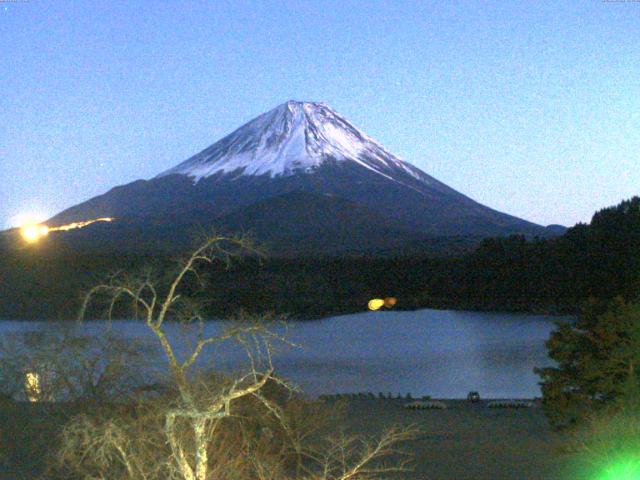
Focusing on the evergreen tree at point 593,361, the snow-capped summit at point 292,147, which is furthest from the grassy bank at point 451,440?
the snow-capped summit at point 292,147

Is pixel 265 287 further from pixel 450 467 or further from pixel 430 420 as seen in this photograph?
pixel 450 467

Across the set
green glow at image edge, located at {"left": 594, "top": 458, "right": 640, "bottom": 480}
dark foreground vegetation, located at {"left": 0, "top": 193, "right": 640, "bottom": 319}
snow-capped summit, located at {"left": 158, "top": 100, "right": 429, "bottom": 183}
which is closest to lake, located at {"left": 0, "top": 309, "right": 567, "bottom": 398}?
dark foreground vegetation, located at {"left": 0, "top": 193, "right": 640, "bottom": 319}

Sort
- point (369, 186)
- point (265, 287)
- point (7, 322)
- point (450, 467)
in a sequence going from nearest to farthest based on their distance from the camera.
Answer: point (450, 467) < point (7, 322) < point (265, 287) < point (369, 186)

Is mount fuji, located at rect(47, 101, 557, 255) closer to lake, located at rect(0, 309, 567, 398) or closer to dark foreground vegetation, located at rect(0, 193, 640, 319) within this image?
dark foreground vegetation, located at rect(0, 193, 640, 319)

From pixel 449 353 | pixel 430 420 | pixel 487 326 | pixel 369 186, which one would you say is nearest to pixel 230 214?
pixel 369 186

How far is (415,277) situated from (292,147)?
50.9 meters

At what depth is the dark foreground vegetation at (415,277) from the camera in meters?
46.2

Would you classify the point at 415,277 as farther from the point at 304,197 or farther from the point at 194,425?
the point at 194,425

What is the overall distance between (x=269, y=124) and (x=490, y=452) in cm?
9628

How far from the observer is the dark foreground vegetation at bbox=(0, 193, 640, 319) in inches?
1821

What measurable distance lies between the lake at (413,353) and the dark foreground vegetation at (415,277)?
249cm

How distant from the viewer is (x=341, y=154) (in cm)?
10650

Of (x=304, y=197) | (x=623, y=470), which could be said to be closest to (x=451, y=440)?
(x=623, y=470)

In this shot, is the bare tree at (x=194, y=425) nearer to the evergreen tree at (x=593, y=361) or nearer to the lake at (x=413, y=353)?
the evergreen tree at (x=593, y=361)
